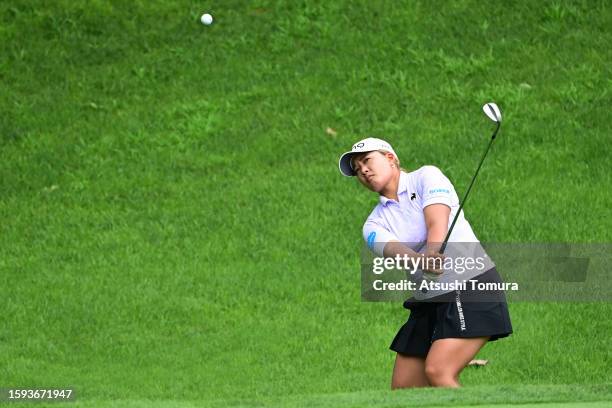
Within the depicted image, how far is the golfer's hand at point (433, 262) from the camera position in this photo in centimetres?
672

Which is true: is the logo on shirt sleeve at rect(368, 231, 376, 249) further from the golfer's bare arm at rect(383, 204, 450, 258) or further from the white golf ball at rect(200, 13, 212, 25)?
the white golf ball at rect(200, 13, 212, 25)

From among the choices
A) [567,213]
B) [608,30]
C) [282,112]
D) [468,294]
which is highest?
[608,30]

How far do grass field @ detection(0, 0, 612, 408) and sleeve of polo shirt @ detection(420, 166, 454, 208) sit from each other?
8.48 ft

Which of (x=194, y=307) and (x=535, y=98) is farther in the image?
(x=535, y=98)

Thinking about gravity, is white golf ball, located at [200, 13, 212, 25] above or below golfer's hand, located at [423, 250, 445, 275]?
above

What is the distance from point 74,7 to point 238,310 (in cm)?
632

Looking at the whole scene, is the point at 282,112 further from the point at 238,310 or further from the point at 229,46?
the point at 238,310

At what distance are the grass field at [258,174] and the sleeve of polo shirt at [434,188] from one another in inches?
102

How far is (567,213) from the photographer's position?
1256cm

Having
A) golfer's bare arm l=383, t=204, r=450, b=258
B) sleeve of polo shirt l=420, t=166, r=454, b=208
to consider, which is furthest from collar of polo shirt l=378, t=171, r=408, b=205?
golfer's bare arm l=383, t=204, r=450, b=258

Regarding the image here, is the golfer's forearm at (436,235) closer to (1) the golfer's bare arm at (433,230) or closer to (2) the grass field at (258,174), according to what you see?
(1) the golfer's bare arm at (433,230)

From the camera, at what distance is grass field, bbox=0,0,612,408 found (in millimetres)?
10648

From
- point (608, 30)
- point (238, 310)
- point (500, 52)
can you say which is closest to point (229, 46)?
point (500, 52)

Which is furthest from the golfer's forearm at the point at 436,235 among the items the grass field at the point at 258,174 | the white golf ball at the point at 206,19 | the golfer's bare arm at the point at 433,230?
the white golf ball at the point at 206,19
